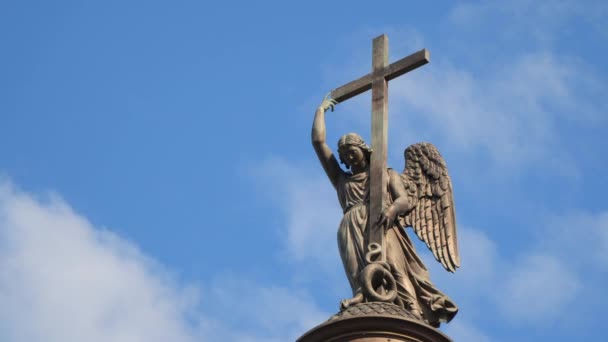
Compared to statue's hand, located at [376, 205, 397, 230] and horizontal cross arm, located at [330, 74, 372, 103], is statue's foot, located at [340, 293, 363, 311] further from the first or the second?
horizontal cross arm, located at [330, 74, 372, 103]

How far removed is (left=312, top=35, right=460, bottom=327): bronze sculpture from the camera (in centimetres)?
1612

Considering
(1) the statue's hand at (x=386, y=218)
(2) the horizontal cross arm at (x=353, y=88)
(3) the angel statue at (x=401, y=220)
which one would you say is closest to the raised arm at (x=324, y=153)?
(3) the angel statue at (x=401, y=220)

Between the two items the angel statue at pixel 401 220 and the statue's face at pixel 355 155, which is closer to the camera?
the angel statue at pixel 401 220

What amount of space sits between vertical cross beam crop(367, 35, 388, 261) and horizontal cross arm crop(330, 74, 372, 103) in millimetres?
77

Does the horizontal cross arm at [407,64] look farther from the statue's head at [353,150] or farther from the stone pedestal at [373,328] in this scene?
the stone pedestal at [373,328]

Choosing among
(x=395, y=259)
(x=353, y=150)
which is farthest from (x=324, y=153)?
(x=395, y=259)

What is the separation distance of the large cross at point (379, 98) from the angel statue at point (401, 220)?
8cm

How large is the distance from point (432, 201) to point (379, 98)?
1.24 meters

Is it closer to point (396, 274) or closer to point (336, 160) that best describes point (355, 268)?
point (396, 274)

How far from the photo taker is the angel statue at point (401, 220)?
1614 centimetres

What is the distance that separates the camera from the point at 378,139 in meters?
17.2

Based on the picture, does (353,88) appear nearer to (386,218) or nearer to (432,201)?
(432,201)

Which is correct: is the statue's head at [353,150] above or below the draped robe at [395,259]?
above

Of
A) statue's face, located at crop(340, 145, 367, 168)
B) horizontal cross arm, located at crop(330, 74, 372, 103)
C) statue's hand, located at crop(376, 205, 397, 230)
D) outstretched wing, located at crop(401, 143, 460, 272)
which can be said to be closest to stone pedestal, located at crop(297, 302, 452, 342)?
statue's hand, located at crop(376, 205, 397, 230)
